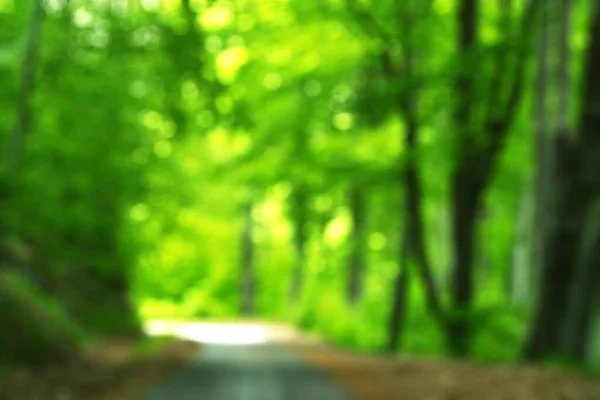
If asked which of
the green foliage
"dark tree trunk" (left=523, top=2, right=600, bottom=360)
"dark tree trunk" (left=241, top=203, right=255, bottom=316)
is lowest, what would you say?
"dark tree trunk" (left=241, top=203, right=255, bottom=316)

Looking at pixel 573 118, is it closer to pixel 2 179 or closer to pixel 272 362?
pixel 272 362

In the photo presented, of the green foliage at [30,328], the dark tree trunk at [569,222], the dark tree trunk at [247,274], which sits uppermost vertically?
the dark tree trunk at [569,222]

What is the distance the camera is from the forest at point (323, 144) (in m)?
11.6

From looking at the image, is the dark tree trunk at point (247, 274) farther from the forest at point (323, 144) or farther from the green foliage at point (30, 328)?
the green foliage at point (30, 328)

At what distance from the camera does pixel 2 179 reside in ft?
36.1

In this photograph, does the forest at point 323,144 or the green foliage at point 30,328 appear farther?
the green foliage at point 30,328

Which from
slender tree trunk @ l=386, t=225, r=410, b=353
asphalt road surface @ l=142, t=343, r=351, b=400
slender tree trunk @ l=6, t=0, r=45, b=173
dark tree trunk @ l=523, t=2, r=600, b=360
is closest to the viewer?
slender tree trunk @ l=6, t=0, r=45, b=173

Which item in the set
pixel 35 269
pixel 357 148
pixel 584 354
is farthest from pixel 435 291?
pixel 35 269

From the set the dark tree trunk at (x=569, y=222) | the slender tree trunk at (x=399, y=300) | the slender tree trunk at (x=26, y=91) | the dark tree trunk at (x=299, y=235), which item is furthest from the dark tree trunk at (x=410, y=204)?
the slender tree trunk at (x=26, y=91)

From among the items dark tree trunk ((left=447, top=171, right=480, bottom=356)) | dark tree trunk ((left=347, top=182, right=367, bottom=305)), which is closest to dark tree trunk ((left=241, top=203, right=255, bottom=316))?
dark tree trunk ((left=347, top=182, right=367, bottom=305))

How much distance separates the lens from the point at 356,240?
22469mm

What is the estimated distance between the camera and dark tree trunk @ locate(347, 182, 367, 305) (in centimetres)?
2253

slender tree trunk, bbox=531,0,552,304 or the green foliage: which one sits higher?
slender tree trunk, bbox=531,0,552,304

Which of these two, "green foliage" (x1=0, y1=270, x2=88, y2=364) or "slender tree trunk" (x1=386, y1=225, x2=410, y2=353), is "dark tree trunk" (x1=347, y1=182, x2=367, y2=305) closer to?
"slender tree trunk" (x1=386, y1=225, x2=410, y2=353)
